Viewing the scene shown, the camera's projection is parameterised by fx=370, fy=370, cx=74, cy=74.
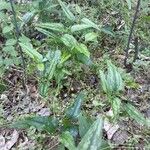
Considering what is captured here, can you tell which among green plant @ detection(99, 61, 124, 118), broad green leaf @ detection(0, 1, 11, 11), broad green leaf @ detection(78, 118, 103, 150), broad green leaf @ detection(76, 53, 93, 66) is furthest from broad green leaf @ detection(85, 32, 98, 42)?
broad green leaf @ detection(78, 118, 103, 150)

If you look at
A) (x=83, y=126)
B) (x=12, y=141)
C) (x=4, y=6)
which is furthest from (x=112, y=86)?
(x=4, y=6)

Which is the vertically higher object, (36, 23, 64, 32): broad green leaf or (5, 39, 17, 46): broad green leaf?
(36, 23, 64, 32): broad green leaf

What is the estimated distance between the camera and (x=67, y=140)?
189 centimetres

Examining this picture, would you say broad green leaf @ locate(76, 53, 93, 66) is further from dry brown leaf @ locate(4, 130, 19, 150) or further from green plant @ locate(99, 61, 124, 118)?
dry brown leaf @ locate(4, 130, 19, 150)

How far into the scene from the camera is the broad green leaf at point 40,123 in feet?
6.50

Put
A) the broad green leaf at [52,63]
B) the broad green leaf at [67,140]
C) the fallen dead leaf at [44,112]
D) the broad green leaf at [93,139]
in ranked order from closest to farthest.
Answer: the broad green leaf at [93,139] < the broad green leaf at [67,140] < the broad green leaf at [52,63] < the fallen dead leaf at [44,112]

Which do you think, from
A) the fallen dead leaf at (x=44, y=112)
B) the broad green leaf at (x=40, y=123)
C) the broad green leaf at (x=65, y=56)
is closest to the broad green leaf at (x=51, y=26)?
the broad green leaf at (x=65, y=56)

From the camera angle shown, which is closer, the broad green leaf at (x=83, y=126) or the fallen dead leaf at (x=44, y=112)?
the broad green leaf at (x=83, y=126)

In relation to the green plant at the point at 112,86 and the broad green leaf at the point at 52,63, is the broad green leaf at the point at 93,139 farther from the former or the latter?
the broad green leaf at the point at 52,63

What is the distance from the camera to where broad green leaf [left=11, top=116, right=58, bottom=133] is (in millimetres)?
1982

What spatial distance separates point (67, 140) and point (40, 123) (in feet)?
0.65

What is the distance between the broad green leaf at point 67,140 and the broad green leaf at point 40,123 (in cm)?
10

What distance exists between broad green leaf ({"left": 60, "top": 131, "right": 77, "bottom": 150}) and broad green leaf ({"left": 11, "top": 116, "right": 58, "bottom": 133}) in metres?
0.10

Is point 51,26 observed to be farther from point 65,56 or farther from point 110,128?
point 110,128
